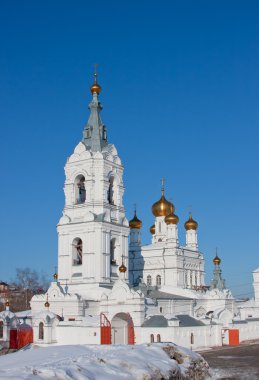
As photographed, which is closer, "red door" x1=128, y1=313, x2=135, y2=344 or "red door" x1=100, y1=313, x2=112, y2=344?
"red door" x1=100, y1=313, x2=112, y2=344

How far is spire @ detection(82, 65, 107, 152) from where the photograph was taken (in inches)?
1417

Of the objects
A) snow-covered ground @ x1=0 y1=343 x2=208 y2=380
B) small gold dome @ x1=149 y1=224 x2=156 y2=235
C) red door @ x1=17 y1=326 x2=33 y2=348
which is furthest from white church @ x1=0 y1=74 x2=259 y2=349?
snow-covered ground @ x1=0 y1=343 x2=208 y2=380

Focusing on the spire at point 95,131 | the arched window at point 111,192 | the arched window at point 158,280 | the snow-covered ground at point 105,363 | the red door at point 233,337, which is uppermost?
the spire at point 95,131

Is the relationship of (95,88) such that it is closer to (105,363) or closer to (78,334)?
(78,334)

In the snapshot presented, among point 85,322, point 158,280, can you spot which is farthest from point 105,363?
point 158,280

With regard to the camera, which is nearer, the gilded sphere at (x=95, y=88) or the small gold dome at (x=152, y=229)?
the gilded sphere at (x=95, y=88)

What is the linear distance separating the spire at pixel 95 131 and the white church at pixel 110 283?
0.22 feet

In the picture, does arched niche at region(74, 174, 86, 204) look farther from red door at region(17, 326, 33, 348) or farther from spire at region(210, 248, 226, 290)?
spire at region(210, 248, 226, 290)

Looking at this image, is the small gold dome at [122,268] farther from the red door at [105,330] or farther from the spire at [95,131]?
the spire at [95,131]

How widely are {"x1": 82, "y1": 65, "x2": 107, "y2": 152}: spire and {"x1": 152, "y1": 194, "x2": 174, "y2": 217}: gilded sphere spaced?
10910 mm

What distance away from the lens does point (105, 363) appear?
38.3 feet

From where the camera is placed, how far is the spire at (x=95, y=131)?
36.0 metres

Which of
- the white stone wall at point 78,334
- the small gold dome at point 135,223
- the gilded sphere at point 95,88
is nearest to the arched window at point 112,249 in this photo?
the white stone wall at point 78,334

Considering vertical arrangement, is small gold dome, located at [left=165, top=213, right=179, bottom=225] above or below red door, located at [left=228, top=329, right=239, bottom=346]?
above
